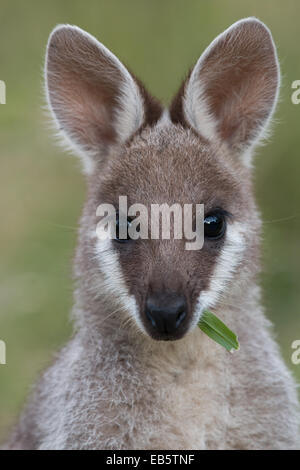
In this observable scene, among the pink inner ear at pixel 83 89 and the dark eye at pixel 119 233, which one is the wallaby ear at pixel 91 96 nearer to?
the pink inner ear at pixel 83 89

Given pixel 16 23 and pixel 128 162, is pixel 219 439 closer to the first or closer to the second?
pixel 128 162

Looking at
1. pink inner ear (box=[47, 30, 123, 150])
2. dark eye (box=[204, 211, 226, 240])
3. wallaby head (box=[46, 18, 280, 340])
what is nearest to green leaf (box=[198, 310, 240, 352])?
wallaby head (box=[46, 18, 280, 340])

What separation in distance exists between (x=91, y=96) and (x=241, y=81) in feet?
2.97

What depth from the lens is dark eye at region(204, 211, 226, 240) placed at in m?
5.27

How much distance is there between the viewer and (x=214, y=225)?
5.30 meters

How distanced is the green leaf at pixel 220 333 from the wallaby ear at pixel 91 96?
1.19 m

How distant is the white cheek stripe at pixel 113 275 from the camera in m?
5.21

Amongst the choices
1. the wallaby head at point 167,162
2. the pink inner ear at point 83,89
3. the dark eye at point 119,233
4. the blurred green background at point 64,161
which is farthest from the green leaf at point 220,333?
the blurred green background at point 64,161

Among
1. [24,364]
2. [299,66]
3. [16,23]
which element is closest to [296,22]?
[299,66]

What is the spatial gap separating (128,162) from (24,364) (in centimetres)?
373

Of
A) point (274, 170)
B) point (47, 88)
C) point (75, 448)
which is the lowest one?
point (75, 448)

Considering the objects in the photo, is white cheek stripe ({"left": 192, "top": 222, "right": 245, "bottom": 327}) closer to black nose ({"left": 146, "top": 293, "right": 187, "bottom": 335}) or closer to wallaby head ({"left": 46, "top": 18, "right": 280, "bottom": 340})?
wallaby head ({"left": 46, "top": 18, "right": 280, "bottom": 340})

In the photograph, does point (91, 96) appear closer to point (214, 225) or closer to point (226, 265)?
point (214, 225)
